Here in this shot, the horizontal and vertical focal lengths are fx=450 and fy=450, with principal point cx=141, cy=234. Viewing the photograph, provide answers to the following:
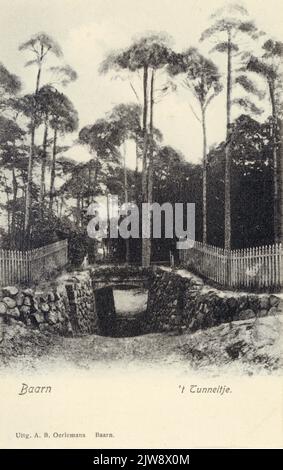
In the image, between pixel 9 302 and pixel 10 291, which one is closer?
pixel 9 302

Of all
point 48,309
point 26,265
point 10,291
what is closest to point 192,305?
point 48,309

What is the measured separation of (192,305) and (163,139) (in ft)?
14.7

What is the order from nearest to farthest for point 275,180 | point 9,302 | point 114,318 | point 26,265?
point 9,302
point 26,265
point 275,180
point 114,318

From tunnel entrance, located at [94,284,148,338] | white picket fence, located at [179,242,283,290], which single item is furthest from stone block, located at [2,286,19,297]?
white picket fence, located at [179,242,283,290]

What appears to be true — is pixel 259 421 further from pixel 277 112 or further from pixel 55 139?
pixel 55 139

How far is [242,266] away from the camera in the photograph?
1147cm

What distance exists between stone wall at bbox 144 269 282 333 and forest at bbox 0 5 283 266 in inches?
48.3

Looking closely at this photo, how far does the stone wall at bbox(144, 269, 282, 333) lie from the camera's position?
31.3ft

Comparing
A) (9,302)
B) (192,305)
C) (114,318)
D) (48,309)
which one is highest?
(9,302)

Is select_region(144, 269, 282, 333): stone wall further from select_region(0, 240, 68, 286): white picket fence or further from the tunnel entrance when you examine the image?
select_region(0, 240, 68, 286): white picket fence

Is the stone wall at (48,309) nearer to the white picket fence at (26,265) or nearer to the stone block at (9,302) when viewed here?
the stone block at (9,302)

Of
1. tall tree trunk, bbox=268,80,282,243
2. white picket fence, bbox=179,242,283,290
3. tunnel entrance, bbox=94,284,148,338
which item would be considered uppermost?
tall tree trunk, bbox=268,80,282,243

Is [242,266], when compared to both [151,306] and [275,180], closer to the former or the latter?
[275,180]

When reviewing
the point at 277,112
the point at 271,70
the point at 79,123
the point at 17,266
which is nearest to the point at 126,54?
the point at 79,123
